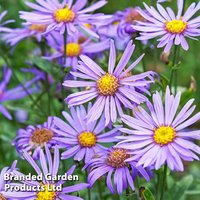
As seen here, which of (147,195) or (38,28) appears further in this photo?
(38,28)

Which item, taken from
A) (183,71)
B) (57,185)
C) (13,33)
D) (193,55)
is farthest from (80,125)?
(183,71)

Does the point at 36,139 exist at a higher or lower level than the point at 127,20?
lower

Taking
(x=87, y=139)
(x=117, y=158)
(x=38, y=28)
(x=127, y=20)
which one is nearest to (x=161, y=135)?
(x=117, y=158)

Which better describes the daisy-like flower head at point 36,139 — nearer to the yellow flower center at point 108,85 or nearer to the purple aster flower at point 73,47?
the yellow flower center at point 108,85

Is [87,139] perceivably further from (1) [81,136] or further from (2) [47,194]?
(2) [47,194]

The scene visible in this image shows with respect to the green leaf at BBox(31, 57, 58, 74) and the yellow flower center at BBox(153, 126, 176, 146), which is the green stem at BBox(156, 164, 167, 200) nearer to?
the yellow flower center at BBox(153, 126, 176, 146)

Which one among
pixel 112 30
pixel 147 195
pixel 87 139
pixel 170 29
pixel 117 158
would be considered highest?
pixel 112 30
